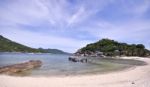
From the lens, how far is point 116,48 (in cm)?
14862

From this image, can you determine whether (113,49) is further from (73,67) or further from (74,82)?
(74,82)

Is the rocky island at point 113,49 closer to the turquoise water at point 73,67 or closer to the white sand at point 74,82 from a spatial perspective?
the turquoise water at point 73,67

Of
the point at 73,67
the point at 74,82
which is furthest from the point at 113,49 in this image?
the point at 74,82

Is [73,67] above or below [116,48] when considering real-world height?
below

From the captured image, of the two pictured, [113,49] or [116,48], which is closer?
[116,48]

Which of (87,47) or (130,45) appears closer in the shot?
(130,45)

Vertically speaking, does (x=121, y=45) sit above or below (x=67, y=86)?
above

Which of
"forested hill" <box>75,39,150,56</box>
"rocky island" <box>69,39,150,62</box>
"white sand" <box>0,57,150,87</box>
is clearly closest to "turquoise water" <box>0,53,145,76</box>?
"white sand" <box>0,57,150,87</box>

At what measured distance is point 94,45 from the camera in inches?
6781

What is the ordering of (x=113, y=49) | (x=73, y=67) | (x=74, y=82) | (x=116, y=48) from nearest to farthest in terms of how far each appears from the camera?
(x=74, y=82), (x=73, y=67), (x=116, y=48), (x=113, y=49)

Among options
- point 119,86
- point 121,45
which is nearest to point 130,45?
point 121,45

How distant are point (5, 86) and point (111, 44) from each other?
490 ft

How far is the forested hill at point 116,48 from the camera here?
450 ft

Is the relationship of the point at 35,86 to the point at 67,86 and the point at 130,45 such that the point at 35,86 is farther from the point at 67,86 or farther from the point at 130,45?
the point at 130,45
